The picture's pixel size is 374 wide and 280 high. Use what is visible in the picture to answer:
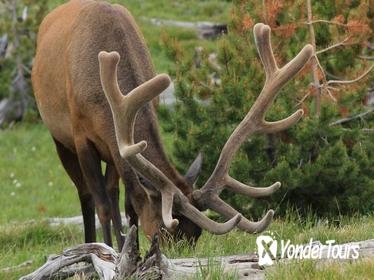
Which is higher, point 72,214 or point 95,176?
point 95,176

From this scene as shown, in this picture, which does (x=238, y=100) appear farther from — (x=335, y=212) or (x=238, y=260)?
(x=238, y=260)

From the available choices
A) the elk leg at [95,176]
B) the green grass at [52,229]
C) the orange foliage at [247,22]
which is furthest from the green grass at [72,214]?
the orange foliage at [247,22]

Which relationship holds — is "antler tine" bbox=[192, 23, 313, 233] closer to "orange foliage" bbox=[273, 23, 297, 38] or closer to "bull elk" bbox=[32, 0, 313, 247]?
"bull elk" bbox=[32, 0, 313, 247]

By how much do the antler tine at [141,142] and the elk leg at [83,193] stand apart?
101 inches

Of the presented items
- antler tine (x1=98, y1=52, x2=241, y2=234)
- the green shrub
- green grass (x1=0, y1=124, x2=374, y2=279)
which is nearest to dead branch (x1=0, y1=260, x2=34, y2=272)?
green grass (x1=0, y1=124, x2=374, y2=279)

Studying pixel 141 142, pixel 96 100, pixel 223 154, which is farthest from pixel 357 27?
pixel 141 142

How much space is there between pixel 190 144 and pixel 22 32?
1064 centimetres

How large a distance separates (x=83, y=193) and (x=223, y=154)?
261 centimetres

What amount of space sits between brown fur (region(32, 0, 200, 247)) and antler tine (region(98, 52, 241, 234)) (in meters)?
0.21

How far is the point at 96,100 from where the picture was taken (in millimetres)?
7902

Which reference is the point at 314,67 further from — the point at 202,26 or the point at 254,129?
the point at 202,26

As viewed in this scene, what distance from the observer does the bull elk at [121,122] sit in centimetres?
672

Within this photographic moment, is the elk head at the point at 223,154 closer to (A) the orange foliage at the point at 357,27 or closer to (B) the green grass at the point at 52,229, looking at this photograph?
(B) the green grass at the point at 52,229

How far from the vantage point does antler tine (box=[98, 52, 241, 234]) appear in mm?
6340
